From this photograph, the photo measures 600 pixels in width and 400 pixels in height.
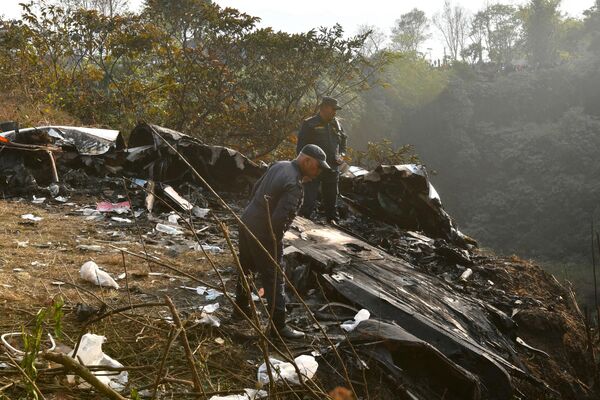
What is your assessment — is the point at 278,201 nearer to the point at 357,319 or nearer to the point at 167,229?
the point at 357,319

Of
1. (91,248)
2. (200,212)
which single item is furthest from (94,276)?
(200,212)

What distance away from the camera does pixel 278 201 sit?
3668 mm

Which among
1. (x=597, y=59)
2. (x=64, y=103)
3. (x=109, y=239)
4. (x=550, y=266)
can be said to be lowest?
(x=550, y=266)

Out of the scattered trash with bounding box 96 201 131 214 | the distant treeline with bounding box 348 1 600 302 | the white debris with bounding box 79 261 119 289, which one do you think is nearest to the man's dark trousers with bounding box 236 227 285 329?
the white debris with bounding box 79 261 119 289

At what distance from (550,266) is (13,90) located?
19.6 metres

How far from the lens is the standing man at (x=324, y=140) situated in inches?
254

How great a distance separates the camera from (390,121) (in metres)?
30.9

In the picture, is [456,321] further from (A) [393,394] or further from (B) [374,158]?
(B) [374,158]

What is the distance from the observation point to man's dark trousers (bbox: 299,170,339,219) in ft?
21.9

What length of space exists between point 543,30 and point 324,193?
40.2 metres

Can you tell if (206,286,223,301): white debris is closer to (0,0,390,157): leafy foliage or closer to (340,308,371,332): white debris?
(340,308,371,332): white debris

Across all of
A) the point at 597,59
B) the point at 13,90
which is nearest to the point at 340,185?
the point at 13,90

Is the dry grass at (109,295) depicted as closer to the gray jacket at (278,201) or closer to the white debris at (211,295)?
the white debris at (211,295)

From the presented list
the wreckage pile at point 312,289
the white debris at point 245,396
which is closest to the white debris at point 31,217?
the wreckage pile at point 312,289
